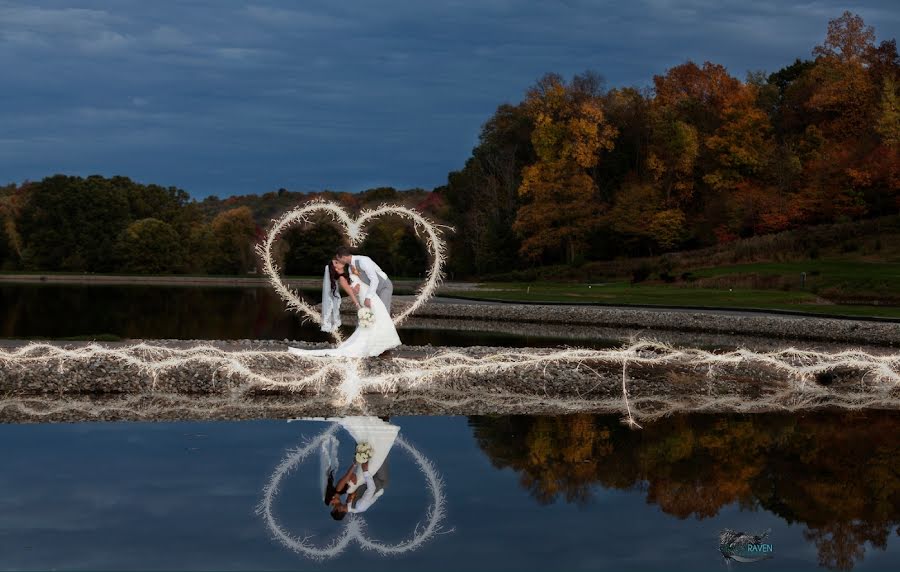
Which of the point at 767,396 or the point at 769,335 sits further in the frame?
the point at 769,335

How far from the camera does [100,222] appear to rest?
383 feet

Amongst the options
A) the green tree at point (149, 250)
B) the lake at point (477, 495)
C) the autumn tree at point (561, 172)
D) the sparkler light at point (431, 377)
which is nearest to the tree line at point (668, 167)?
the autumn tree at point (561, 172)

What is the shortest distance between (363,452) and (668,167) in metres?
62.3

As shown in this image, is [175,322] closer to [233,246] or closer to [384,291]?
[384,291]

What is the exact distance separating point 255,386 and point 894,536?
10973 mm

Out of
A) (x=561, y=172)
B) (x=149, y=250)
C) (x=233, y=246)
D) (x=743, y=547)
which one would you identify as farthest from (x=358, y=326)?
(x=149, y=250)

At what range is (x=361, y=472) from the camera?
444 inches

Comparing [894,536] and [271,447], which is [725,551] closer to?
→ [894,536]

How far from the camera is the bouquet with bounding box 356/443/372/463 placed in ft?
39.0

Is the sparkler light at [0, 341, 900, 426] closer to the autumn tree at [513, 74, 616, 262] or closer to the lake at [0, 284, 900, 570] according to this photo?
the lake at [0, 284, 900, 570]

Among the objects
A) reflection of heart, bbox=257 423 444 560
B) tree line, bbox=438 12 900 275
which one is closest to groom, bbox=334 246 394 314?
reflection of heart, bbox=257 423 444 560

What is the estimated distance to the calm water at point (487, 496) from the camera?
8594 millimetres

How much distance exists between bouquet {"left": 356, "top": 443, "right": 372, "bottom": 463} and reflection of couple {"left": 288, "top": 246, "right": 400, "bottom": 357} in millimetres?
5857

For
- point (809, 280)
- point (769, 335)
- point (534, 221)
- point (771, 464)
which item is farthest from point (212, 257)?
point (771, 464)
